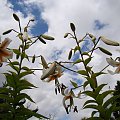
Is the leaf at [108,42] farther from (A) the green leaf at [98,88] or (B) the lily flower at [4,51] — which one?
(B) the lily flower at [4,51]

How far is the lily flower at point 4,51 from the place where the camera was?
2399 mm

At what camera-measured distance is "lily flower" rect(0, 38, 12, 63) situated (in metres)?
2.40

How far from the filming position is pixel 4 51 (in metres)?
2.65

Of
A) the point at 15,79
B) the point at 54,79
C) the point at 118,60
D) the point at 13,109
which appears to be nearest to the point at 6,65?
the point at 15,79

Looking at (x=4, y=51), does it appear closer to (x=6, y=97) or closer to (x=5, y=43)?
(x=5, y=43)

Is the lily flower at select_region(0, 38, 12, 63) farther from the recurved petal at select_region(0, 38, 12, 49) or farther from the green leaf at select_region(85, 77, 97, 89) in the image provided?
the green leaf at select_region(85, 77, 97, 89)

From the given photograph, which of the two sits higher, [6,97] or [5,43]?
[5,43]

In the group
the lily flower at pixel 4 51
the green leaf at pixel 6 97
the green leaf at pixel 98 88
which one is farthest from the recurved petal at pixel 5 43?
the green leaf at pixel 98 88

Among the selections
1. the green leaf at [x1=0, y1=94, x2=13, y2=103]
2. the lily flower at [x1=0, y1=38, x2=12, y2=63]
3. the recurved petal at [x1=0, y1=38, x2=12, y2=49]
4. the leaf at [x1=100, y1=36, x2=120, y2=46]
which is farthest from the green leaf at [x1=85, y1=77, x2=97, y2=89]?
the recurved petal at [x1=0, y1=38, x2=12, y2=49]

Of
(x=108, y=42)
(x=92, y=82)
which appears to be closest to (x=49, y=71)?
(x=92, y=82)

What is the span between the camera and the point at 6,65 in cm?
221

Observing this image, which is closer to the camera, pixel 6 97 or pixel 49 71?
pixel 6 97

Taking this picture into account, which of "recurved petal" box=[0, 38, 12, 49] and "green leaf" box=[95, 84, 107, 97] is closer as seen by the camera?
"green leaf" box=[95, 84, 107, 97]

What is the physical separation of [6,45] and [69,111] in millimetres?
889
